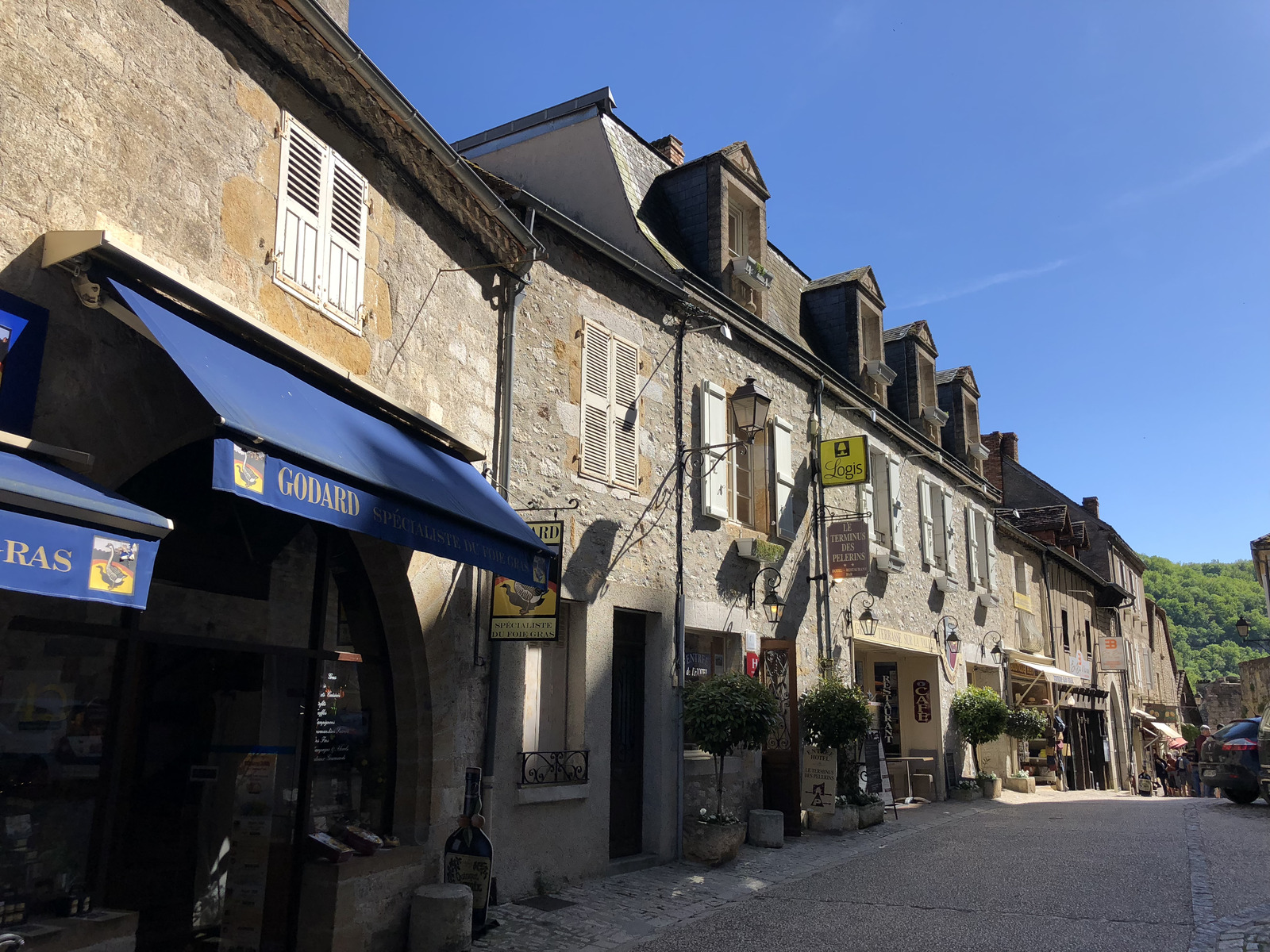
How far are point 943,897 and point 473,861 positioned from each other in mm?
3736

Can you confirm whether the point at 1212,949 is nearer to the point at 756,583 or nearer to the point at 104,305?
the point at 756,583

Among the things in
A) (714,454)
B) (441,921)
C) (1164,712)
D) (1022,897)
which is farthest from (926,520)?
(1164,712)

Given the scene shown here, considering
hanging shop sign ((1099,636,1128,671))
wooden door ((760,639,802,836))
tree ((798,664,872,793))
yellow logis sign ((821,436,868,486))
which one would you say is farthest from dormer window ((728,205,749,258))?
hanging shop sign ((1099,636,1128,671))

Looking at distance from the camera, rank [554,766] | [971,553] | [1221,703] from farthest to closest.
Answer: [1221,703], [971,553], [554,766]

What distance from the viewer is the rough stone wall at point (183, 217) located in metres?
4.01

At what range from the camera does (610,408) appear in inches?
354

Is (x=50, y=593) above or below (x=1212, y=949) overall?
above

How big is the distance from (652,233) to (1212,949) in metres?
8.28

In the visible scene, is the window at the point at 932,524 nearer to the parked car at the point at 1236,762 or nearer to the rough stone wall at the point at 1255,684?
the parked car at the point at 1236,762

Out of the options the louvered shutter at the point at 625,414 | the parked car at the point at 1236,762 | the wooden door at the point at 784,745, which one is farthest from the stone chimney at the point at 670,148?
the parked car at the point at 1236,762

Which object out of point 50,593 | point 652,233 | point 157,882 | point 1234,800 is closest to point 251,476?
point 50,593

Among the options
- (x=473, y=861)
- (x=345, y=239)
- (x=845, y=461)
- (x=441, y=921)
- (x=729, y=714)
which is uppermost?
(x=845, y=461)

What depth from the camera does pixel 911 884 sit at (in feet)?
26.5

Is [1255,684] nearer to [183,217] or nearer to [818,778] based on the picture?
[818,778]
